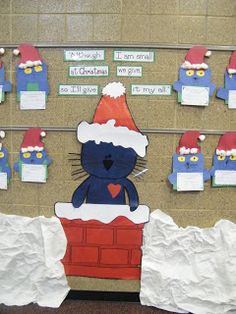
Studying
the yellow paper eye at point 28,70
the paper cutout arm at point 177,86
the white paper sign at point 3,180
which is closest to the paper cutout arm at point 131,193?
the paper cutout arm at point 177,86

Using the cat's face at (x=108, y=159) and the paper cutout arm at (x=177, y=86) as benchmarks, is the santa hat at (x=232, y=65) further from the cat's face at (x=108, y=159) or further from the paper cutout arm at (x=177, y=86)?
the cat's face at (x=108, y=159)

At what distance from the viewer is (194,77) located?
1.42 meters

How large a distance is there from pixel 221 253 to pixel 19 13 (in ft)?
5.17

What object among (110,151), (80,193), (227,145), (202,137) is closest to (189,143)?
(202,137)

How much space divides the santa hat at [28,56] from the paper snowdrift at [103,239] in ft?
2.38

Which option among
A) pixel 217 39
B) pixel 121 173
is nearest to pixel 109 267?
pixel 121 173

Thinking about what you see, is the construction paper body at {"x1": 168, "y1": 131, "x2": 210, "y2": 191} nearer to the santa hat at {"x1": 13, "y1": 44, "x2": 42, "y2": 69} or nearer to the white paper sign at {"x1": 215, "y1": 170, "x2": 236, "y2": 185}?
the white paper sign at {"x1": 215, "y1": 170, "x2": 236, "y2": 185}

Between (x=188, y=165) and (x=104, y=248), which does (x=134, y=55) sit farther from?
(x=104, y=248)

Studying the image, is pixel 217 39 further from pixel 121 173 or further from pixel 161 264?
pixel 161 264

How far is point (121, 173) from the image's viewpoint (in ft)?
4.86

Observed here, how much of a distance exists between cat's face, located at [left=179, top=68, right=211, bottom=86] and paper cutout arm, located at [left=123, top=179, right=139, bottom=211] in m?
0.57

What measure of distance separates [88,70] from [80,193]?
2.06 ft

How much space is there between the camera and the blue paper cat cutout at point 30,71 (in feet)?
4.73

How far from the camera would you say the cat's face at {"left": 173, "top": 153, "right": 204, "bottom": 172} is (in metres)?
1.46
